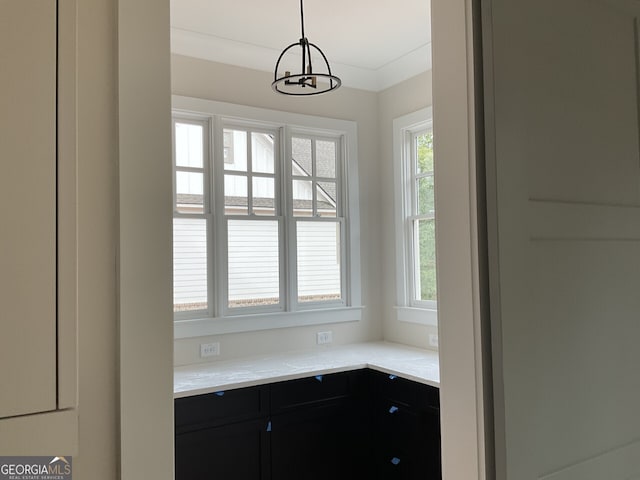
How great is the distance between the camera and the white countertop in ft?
8.93

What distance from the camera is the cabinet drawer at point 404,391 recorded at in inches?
107

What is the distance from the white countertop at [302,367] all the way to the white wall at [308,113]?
0.10m

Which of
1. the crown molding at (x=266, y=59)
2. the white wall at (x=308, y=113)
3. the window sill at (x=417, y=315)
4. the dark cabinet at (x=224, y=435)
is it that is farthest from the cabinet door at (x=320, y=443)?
the crown molding at (x=266, y=59)

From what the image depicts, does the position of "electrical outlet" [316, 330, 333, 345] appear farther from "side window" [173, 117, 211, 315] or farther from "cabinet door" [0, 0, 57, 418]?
"cabinet door" [0, 0, 57, 418]

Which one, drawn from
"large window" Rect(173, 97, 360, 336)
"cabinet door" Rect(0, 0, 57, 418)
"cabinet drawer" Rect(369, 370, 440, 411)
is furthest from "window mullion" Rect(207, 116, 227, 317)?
→ "cabinet door" Rect(0, 0, 57, 418)

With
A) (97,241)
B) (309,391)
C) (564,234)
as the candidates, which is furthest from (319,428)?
(97,241)

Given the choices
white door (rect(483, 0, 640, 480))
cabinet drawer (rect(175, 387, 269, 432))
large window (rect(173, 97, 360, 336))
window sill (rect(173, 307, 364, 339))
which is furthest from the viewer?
large window (rect(173, 97, 360, 336))

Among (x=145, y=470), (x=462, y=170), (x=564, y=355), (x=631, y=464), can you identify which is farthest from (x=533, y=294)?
(x=145, y=470)

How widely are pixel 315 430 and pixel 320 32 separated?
249 centimetres

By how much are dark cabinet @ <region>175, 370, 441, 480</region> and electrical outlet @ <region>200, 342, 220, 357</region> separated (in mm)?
578

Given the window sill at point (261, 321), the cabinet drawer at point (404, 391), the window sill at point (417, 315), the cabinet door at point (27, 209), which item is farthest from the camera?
the window sill at point (417, 315)

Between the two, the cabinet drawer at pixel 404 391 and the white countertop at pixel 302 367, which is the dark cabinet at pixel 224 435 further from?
the cabinet drawer at pixel 404 391

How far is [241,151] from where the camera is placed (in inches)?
137

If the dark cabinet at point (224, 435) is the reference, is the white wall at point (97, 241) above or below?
above
